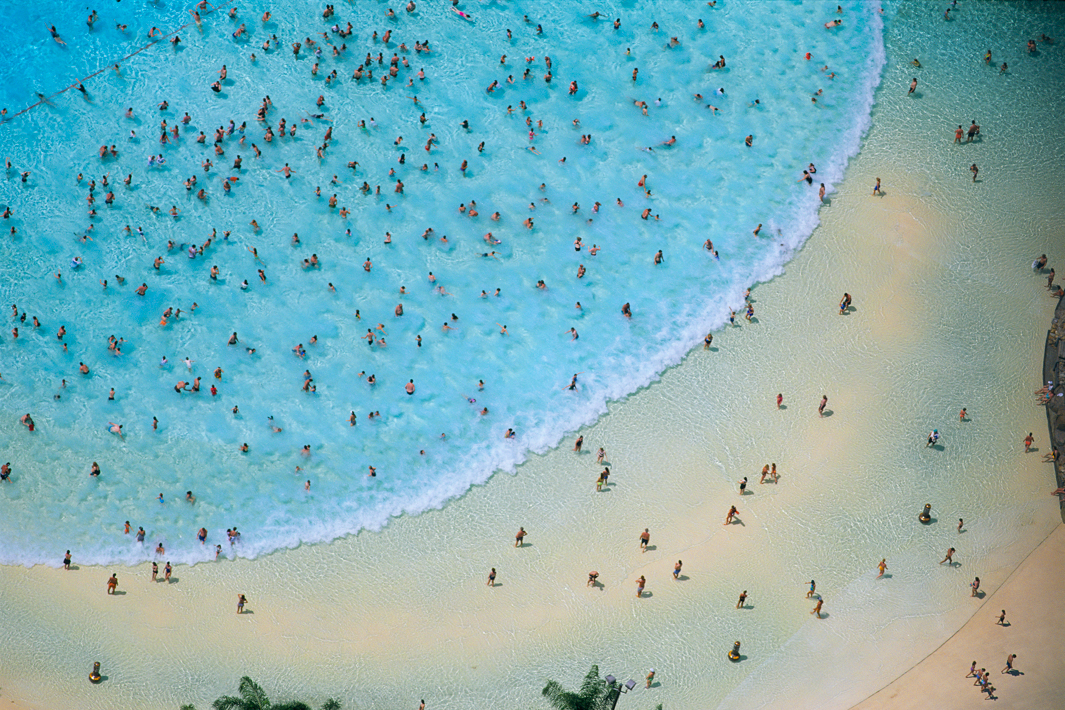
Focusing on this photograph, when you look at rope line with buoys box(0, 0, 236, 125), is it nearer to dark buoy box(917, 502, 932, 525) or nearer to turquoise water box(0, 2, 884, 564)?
turquoise water box(0, 2, 884, 564)

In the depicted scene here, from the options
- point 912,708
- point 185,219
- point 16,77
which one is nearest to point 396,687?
point 912,708

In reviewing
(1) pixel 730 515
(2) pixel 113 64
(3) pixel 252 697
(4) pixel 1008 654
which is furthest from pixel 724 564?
(2) pixel 113 64

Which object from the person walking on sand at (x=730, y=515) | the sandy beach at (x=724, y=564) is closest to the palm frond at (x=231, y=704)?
the sandy beach at (x=724, y=564)

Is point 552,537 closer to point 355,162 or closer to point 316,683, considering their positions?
point 316,683

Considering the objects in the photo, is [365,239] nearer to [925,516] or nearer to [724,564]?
[724,564]

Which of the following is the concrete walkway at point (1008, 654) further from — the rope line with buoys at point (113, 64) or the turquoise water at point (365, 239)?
the rope line with buoys at point (113, 64)
